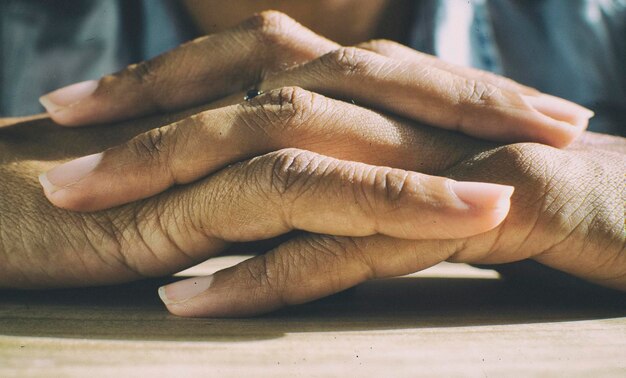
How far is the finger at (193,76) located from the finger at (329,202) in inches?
9.0

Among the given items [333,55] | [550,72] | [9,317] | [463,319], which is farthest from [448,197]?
[550,72]

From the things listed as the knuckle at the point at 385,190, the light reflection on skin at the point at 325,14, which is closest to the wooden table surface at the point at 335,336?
the knuckle at the point at 385,190

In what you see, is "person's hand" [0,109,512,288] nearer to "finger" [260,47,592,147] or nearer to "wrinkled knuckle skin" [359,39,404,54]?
"finger" [260,47,592,147]

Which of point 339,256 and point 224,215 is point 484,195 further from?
point 224,215

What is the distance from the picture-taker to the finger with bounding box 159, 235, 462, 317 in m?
0.60

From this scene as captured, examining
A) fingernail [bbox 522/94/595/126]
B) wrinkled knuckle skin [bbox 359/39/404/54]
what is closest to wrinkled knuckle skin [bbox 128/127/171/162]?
wrinkled knuckle skin [bbox 359/39/404/54]

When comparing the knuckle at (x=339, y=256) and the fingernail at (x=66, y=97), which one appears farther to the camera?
the fingernail at (x=66, y=97)

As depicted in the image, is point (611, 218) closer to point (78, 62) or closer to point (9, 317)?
point (9, 317)

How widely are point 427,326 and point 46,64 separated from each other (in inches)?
35.6

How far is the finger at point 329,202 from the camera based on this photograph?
589 mm

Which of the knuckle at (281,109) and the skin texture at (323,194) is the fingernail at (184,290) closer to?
the skin texture at (323,194)

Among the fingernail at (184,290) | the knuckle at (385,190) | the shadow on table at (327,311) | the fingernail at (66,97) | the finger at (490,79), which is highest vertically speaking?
the finger at (490,79)

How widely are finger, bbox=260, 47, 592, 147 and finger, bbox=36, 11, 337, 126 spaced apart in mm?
104

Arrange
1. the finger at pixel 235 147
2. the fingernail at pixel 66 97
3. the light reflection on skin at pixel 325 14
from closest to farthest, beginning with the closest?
the finger at pixel 235 147 → the fingernail at pixel 66 97 → the light reflection on skin at pixel 325 14
